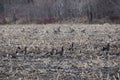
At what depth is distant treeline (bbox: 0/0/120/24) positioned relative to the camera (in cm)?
3694

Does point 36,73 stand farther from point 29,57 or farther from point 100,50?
point 100,50

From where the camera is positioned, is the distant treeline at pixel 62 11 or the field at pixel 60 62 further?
the distant treeline at pixel 62 11

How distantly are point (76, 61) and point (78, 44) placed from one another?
384cm

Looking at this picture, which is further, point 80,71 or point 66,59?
point 66,59

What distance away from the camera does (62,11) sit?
132 feet

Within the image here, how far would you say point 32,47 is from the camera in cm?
1355

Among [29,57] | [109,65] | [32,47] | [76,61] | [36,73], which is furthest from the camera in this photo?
[32,47]

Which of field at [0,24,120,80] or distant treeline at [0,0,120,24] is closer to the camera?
field at [0,24,120,80]

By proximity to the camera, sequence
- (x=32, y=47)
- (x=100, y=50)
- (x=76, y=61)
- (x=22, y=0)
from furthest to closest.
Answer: (x=22, y=0), (x=32, y=47), (x=100, y=50), (x=76, y=61)

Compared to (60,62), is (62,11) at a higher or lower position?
higher

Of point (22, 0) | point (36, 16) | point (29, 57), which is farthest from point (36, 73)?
point (22, 0)

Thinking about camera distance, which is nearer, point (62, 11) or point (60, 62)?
point (60, 62)

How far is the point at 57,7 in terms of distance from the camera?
41375 millimetres

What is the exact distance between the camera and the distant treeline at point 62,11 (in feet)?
121
